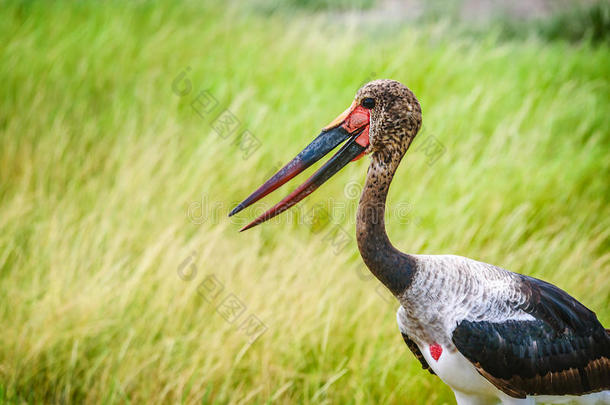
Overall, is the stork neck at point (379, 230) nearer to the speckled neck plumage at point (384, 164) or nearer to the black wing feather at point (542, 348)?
the speckled neck plumage at point (384, 164)

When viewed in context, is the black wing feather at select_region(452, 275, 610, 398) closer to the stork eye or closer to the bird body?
the bird body

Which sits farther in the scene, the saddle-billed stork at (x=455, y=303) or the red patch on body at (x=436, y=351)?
the red patch on body at (x=436, y=351)

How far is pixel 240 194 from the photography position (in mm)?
3689

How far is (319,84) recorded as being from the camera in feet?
14.8

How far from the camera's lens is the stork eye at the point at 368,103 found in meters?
1.78

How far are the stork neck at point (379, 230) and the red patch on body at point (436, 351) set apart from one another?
0.23m

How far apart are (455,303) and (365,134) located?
586 mm

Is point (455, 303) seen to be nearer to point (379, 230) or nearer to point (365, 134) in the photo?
point (379, 230)

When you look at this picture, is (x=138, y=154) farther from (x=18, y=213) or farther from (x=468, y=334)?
(x=468, y=334)

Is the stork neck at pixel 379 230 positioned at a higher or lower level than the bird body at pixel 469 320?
higher

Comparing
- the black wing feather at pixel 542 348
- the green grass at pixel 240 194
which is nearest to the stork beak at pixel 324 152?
the black wing feather at pixel 542 348

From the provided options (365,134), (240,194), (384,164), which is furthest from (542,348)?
(240,194)

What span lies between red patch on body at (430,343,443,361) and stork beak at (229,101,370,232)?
2.04 ft

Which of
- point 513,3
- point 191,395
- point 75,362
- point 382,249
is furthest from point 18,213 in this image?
point 513,3
